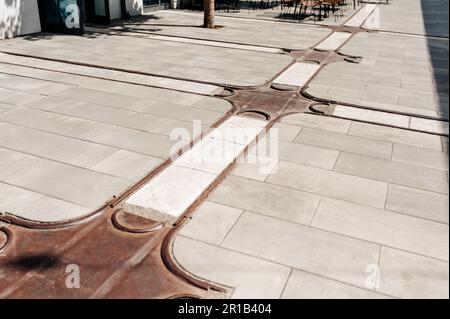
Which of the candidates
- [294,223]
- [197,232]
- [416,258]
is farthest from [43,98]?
[416,258]

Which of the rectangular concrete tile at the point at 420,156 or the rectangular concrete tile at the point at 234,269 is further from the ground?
the rectangular concrete tile at the point at 420,156

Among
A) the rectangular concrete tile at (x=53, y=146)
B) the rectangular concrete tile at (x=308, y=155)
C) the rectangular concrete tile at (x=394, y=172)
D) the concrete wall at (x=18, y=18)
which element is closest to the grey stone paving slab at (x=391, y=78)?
the rectangular concrete tile at (x=394, y=172)

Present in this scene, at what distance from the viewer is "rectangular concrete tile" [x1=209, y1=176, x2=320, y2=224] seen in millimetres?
5547

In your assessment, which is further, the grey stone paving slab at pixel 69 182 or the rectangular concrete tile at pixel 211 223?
the grey stone paving slab at pixel 69 182

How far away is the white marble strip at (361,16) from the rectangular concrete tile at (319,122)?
547 inches

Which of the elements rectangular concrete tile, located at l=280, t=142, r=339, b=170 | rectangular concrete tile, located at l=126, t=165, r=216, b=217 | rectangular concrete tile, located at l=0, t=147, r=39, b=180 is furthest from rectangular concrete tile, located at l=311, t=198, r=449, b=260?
rectangular concrete tile, located at l=0, t=147, r=39, b=180

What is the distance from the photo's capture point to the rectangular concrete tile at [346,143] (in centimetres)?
743

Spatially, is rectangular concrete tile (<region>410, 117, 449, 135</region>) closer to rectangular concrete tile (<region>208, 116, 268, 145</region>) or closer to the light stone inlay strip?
rectangular concrete tile (<region>208, 116, 268, 145</region>)

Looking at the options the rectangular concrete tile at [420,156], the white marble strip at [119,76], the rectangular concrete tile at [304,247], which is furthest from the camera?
the white marble strip at [119,76]

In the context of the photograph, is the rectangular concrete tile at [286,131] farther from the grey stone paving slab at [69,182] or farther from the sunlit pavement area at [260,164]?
the grey stone paving slab at [69,182]

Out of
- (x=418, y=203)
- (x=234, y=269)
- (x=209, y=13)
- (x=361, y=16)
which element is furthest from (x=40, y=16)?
(x=361, y=16)

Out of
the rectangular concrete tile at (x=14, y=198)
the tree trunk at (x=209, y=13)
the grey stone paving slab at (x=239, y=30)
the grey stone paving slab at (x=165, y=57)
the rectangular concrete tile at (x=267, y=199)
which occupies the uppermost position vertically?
the tree trunk at (x=209, y=13)

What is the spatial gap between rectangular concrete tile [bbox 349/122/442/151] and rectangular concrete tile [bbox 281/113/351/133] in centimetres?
20
